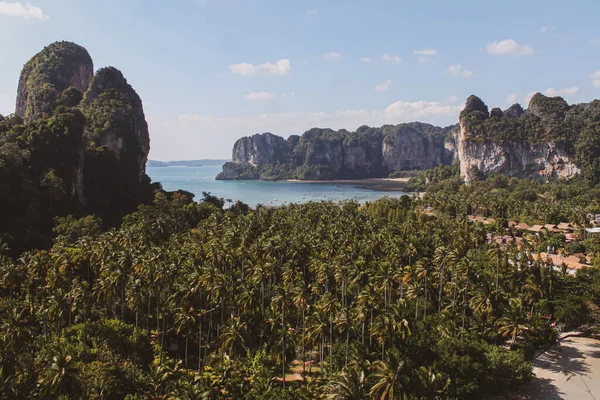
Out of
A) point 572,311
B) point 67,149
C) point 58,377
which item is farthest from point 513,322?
point 67,149

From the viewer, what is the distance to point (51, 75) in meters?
150

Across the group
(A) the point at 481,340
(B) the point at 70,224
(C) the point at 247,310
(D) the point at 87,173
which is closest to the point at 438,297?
(A) the point at 481,340

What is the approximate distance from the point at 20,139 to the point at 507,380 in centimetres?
10588

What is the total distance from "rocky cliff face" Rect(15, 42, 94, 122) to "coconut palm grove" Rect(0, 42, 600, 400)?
43583 millimetres

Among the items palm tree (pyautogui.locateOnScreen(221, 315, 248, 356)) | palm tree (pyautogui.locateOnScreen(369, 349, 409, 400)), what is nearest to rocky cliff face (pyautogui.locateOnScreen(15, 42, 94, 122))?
palm tree (pyautogui.locateOnScreen(221, 315, 248, 356))

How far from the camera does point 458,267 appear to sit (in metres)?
53.9

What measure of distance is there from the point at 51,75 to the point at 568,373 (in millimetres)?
166725

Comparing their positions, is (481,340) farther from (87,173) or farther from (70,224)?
(87,173)

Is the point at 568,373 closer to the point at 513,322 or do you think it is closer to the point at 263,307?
the point at 513,322

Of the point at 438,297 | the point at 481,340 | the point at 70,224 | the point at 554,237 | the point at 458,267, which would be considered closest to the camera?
the point at 481,340

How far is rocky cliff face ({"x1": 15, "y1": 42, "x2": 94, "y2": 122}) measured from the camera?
5394 inches

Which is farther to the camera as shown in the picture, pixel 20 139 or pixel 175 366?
pixel 20 139

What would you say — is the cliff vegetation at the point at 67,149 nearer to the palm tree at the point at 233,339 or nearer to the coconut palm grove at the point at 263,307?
the coconut palm grove at the point at 263,307

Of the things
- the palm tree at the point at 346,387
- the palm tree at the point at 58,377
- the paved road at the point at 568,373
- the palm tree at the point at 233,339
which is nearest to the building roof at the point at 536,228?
the paved road at the point at 568,373
